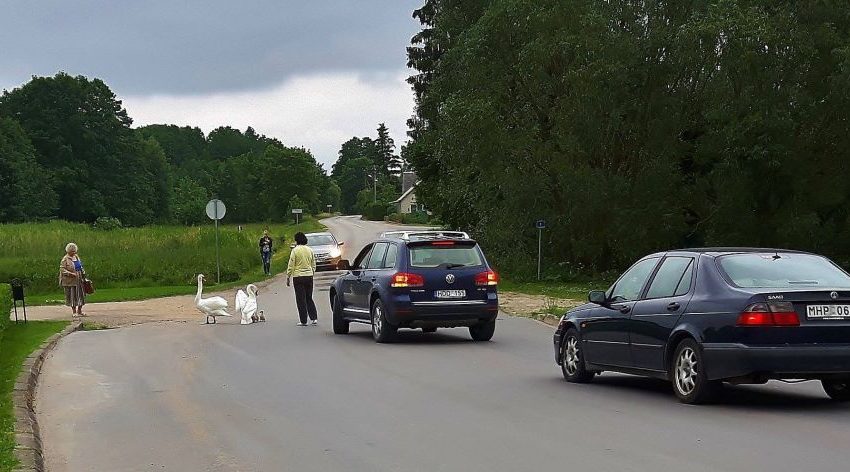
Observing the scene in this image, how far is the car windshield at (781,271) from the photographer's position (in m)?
10.9

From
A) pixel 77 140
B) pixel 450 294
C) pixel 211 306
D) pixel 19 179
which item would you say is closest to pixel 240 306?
pixel 211 306

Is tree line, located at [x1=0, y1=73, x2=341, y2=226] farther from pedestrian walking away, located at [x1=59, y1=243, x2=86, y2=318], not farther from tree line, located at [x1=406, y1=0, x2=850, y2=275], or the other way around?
pedestrian walking away, located at [x1=59, y1=243, x2=86, y2=318]

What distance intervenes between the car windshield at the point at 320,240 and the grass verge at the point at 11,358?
26202mm

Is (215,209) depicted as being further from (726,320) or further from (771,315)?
(771,315)

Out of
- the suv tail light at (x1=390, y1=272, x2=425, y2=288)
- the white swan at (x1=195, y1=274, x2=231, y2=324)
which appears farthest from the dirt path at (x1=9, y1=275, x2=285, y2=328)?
the suv tail light at (x1=390, y1=272, x2=425, y2=288)

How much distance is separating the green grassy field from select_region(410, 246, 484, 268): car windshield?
59.1 feet

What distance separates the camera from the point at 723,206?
3681cm

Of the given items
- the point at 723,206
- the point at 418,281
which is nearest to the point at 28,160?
the point at 723,206

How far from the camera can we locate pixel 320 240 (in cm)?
5147

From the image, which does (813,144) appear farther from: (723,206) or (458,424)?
(458,424)

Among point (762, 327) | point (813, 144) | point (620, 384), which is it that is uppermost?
point (813, 144)

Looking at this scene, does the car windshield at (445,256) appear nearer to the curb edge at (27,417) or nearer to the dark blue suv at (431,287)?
the dark blue suv at (431,287)

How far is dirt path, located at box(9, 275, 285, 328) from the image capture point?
26.5m

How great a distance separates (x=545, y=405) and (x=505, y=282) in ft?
96.4
